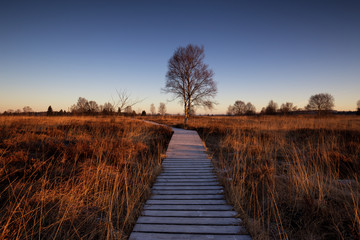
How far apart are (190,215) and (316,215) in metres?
2.01

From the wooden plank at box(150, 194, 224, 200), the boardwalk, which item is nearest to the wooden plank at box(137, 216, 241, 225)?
the boardwalk

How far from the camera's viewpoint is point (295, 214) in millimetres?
2562

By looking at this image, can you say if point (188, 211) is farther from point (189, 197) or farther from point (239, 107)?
point (239, 107)

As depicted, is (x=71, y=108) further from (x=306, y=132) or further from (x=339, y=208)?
(x=306, y=132)

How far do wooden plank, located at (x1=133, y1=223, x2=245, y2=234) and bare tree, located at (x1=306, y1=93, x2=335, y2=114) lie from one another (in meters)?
50.7

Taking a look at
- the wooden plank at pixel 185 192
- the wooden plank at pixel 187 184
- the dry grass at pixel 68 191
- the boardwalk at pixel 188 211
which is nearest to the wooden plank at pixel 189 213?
the boardwalk at pixel 188 211

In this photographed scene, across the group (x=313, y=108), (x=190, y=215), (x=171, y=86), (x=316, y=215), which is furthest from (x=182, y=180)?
(x=313, y=108)

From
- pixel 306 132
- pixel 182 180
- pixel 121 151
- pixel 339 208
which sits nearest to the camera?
pixel 339 208

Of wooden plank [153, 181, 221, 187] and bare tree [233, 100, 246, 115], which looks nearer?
wooden plank [153, 181, 221, 187]

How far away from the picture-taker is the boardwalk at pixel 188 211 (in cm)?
208

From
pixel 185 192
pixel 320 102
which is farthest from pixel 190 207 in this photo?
pixel 320 102

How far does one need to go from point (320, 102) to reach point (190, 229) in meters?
55.0

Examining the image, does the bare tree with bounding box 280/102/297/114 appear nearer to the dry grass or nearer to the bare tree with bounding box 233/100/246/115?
the bare tree with bounding box 233/100/246/115

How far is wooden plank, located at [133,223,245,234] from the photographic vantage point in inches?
82.5
